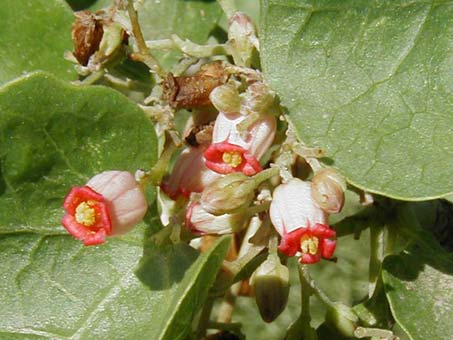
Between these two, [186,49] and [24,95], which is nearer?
[24,95]

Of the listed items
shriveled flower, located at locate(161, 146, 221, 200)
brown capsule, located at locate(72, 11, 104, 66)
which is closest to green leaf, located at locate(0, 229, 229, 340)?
shriveled flower, located at locate(161, 146, 221, 200)

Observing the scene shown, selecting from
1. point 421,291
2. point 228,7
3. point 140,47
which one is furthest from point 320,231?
point 228,7

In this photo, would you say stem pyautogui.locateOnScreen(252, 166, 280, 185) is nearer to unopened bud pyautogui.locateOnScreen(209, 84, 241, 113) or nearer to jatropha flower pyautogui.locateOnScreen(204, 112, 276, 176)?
jatropha flower pyautogui.locateOnScreen(204, 112, 276, 176)

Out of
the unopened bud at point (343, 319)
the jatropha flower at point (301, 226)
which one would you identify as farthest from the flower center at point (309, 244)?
the unopened bud at point (343, 319)

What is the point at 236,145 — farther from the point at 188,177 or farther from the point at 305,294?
the point at 305,294

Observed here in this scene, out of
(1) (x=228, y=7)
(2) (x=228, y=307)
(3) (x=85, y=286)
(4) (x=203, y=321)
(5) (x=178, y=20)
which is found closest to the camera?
(3) (x=85, y=286)

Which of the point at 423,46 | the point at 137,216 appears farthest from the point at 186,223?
the point at 423,46

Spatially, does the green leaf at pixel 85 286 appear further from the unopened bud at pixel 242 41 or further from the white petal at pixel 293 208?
the unopened bud at pixel 242 41

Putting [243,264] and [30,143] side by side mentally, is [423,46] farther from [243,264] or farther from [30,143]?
[30,143]
